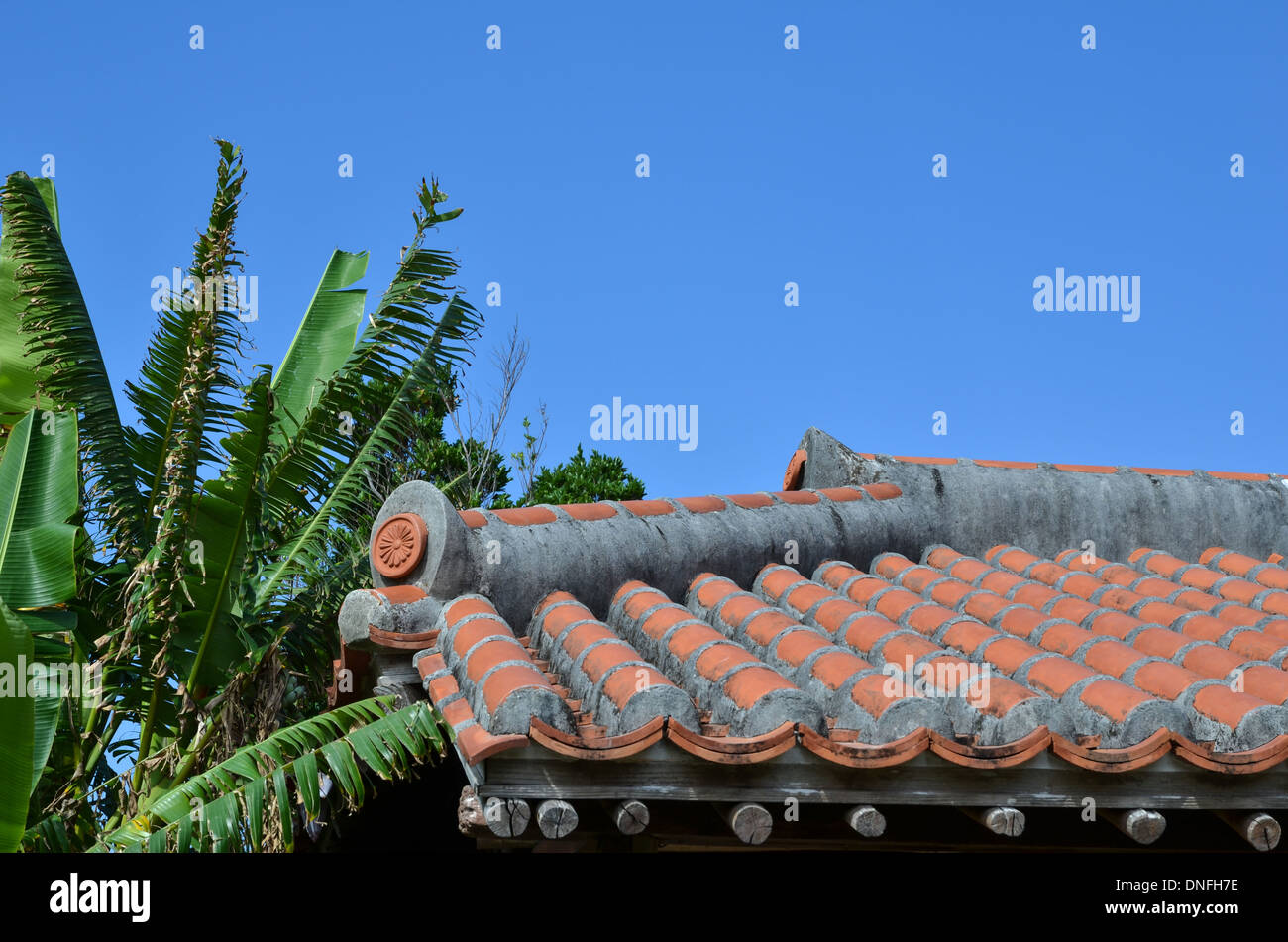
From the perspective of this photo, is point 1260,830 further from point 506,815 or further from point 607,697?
point 506,815

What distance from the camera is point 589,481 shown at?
1648 centimetres

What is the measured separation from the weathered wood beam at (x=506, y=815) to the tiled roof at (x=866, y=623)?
51 mm

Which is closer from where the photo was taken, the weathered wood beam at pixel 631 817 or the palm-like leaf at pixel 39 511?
the weathered wood beam at pixel 631 817

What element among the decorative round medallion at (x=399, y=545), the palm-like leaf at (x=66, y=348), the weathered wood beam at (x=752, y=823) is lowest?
the weathered wood beam at (x=752, y=823)

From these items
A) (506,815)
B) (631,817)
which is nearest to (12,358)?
(506,815)

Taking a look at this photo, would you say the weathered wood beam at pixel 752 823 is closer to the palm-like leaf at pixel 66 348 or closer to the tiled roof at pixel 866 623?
the tiled roof at pixel 866 623

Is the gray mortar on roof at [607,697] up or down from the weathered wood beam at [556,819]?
up

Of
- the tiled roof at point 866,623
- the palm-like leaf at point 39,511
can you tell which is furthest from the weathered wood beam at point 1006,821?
the palm-like leaf at point 39,511

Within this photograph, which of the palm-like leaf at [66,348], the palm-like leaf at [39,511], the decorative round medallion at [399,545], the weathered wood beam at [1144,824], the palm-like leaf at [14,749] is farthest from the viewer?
the palm-like leaf at [66,348]

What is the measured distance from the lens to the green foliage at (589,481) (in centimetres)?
1630

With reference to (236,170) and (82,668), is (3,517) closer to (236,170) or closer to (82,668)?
(82,668)

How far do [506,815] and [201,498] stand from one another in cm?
428

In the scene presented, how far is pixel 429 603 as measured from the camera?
15.9 ft
